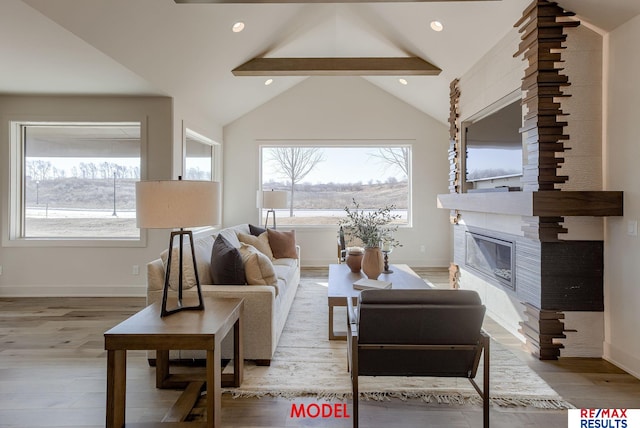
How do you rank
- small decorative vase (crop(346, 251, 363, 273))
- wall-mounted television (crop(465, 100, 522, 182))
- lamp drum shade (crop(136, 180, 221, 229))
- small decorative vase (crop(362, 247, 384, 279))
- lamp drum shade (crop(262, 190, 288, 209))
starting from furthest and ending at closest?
lamp drum shade (crop(262, 190, 288, 209))
small decorative vase (crop(346, 251, 363, 273))
small decorative vase (crop(362, 247, 384, 279))
wall-mounted television (crop(465, 100, 522, 182))
lamp drum shade (crop(136, 180, 221, 229))

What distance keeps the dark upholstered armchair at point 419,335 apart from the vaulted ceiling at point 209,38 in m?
2.40

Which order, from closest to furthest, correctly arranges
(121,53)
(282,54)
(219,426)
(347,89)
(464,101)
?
1. (219,426)
2. (121,53)
3. (464,101)
4. (282,54)
5. (347,89)

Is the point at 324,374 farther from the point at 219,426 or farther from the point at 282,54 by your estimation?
the point at 282,54

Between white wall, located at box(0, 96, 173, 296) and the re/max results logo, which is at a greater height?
white wall, located at box(0, 96, 173, 296)

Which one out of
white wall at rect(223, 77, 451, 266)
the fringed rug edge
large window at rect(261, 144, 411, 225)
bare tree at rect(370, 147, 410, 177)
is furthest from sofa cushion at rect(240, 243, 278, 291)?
bare tree at rect(370, 147, 410, 177)

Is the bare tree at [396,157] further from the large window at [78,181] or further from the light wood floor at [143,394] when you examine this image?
the large window at [78,181]

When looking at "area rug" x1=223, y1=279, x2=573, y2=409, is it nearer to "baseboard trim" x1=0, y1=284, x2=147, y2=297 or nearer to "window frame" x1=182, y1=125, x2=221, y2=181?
"baseboard trim" x1=0, y1=284, x2=147, y2=297

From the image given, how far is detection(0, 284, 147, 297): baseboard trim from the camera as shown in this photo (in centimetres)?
443

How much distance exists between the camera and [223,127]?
21.5 feet

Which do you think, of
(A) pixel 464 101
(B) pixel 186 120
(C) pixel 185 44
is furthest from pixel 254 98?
(A) pixel 464 101

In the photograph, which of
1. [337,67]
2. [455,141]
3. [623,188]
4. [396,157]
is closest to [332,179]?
[396,157]

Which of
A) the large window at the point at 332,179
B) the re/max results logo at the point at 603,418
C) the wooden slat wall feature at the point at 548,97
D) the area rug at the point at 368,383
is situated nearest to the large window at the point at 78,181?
the large window at the point at 332,179

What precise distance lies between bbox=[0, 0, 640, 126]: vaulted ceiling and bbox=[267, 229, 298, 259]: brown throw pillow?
2120 millimetres

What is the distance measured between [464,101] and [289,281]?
3136 mm
